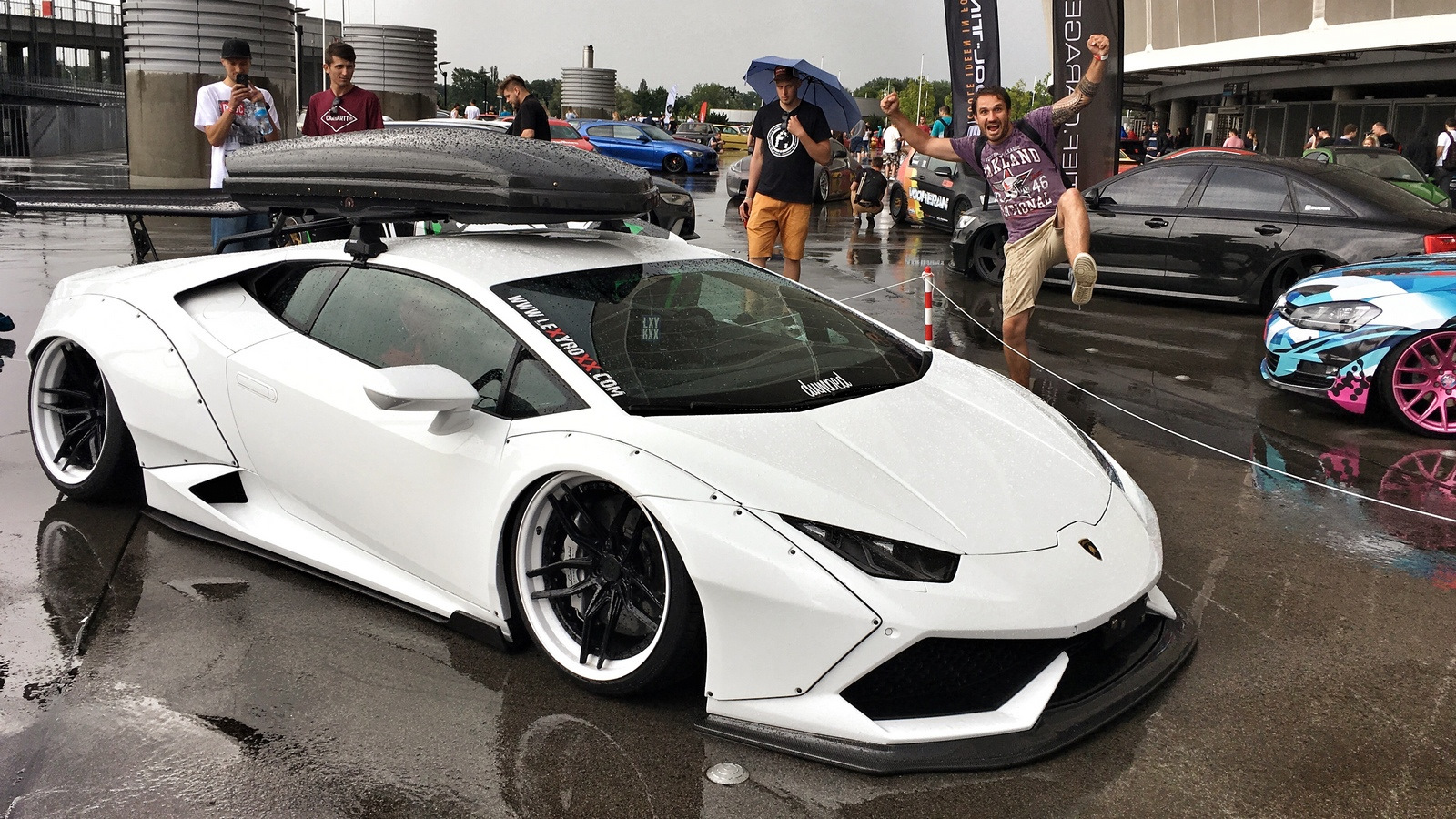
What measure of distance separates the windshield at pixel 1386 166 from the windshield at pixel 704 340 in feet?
39.6

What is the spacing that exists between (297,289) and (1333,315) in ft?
17.9

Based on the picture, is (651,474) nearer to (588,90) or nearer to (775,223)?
(775,223)

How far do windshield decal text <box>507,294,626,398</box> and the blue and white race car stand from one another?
16.1 feet

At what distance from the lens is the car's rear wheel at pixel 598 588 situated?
3.31 meters

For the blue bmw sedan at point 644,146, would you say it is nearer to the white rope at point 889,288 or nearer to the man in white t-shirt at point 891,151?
the man in white t-shirt at point 891,151

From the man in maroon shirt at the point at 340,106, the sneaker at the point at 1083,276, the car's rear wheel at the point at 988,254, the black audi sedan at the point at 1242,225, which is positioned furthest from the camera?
the car's rear wheel at the point at 988,254

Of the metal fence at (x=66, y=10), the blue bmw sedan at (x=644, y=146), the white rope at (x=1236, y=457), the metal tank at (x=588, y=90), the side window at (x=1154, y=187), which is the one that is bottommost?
the white rope at (x=1236, y=457)

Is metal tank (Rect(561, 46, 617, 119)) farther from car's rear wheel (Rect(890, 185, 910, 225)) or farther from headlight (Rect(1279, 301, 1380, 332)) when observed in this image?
headlight (Rect(1279, 301, 1380, 332))

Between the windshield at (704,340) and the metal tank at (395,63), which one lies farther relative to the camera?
the metal tank at (395,63)

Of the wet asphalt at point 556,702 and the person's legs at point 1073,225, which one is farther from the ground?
the person's legs at point 1073,225

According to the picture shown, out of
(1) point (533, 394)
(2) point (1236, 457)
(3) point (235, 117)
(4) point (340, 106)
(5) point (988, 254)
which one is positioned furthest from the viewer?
(5) point (988, 254)

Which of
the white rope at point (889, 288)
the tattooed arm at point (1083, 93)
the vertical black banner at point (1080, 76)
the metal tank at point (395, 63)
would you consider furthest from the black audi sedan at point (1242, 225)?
the metal tank at point (395, 63)

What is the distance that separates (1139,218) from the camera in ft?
35.8

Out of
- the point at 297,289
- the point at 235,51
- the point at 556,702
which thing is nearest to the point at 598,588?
the point at 556,702
